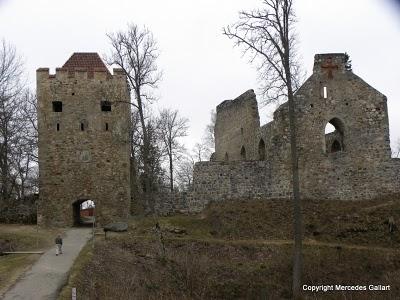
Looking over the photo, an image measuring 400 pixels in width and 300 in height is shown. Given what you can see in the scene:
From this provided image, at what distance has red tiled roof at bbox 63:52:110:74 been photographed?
29984 mm

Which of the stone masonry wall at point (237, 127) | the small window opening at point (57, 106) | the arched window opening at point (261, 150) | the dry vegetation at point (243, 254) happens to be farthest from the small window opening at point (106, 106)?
the arched window opening at point (261, 150)

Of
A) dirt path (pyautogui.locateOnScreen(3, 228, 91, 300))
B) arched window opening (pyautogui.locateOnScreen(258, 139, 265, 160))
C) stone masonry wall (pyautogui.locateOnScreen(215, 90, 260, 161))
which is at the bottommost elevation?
dirt path (pyautogui.locateOnScreen(3, 228, 91, 300))

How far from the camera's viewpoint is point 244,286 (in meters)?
18.3

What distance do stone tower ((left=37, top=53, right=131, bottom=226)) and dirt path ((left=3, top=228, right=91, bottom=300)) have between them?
5.17 m

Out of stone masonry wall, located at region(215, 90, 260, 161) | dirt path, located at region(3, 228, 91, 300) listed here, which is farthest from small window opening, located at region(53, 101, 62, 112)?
stone masonry wall, located at region(215, 90, 260, 161)

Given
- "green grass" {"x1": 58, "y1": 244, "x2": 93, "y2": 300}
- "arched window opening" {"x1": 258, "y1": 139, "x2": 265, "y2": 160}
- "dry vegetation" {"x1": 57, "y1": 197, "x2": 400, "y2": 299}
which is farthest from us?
"arched window opening" {"x1": 258, "y1": 139, "x2": 265, "y2": 160}

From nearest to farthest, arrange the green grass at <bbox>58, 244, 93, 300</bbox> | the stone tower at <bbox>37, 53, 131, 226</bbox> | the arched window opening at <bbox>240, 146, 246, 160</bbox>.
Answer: the green grass at <bbox>58, 244, 93, 300</bbox> → the stone tower at <bbox>37, 53, 131, 226</bbox> → the arched window opening at <bbox>240, 146, 246, 160</bbox>

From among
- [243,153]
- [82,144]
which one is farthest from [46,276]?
[243,153]

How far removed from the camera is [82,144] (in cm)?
2856

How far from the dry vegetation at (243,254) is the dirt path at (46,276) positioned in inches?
23.4

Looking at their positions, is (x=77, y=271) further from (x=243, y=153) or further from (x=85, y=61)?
(x=243, y=153)

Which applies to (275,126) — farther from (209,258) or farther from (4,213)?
(4,213)

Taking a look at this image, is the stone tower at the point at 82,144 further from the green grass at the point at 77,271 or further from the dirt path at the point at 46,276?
the green grass at the point at 77,271
